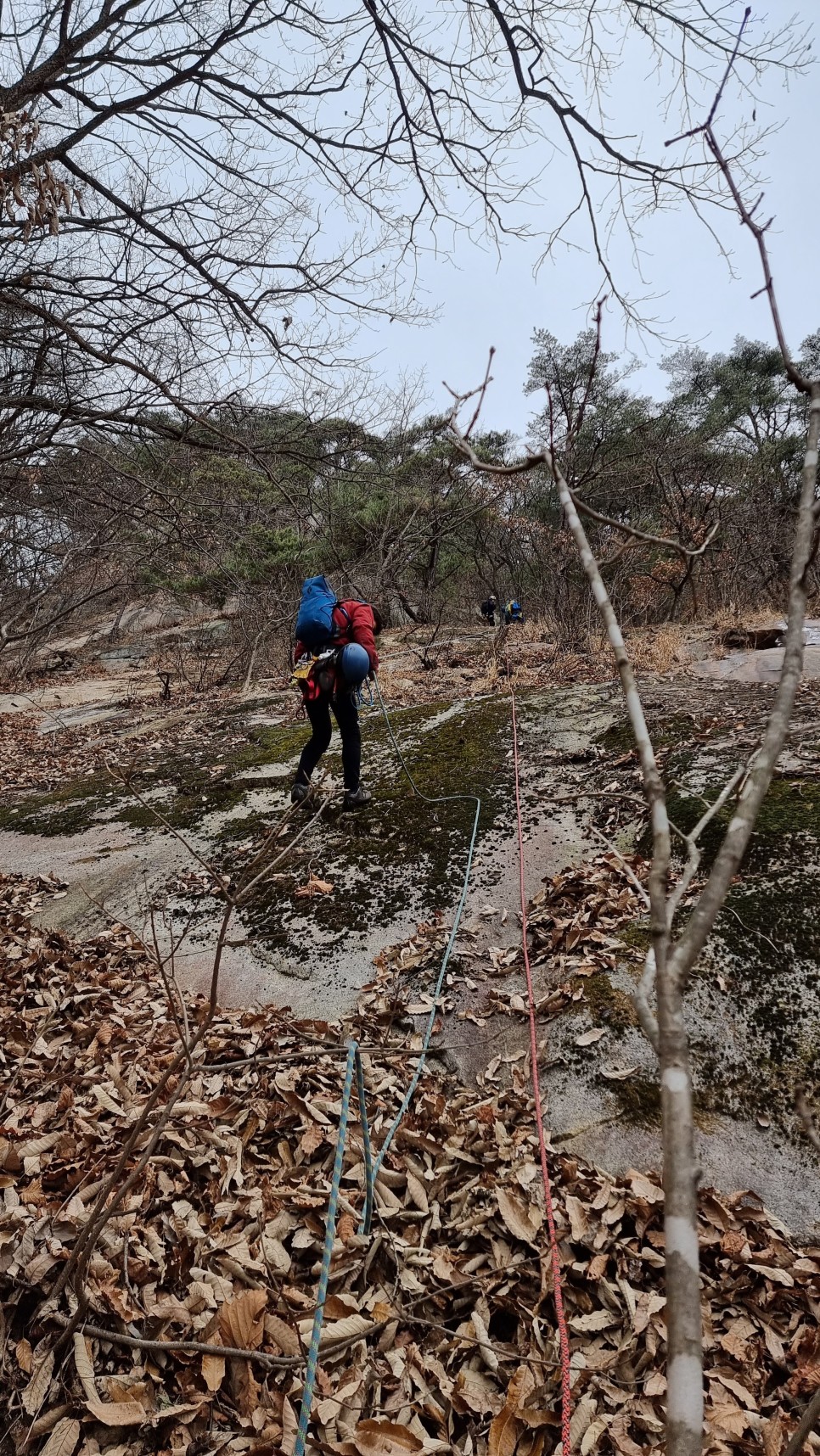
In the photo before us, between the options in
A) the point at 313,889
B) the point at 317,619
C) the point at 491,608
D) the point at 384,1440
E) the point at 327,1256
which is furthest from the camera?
the point at 491,608

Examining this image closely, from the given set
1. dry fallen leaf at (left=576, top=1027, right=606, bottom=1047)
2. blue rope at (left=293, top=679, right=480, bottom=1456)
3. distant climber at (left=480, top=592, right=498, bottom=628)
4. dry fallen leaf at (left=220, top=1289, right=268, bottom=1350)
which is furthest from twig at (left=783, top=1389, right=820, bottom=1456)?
distant climber at (left=480, top=592, right=498, bottom=628)

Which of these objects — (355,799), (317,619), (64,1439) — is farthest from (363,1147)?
(317,619)

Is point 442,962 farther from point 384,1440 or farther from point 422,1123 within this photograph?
point 384,1440

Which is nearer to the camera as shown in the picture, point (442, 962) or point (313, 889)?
point (442, 962)

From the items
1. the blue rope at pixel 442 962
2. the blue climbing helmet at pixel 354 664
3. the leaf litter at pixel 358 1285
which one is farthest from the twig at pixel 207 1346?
the blue climbing helmet at pixel 354 664

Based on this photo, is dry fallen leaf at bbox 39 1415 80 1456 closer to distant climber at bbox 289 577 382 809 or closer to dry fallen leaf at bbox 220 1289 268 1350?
dry fallen leaf at bbox 220 1289 268 1350

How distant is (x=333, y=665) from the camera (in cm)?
480

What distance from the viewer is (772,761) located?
82cm

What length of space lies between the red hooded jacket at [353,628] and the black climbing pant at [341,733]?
1.16 ft

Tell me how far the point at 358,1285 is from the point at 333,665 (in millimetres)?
3530

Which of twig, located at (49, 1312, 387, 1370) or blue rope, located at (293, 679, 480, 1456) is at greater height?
blue rope, located at (293, 679, 480, 1456)

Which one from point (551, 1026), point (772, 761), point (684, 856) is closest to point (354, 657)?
point (684, 856)

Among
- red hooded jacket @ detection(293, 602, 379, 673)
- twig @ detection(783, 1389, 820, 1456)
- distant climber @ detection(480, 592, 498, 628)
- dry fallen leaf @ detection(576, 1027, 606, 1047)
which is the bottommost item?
dry fallen leaf @ detection(576, 1027, 606, 1047)

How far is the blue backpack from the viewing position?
186 inches
